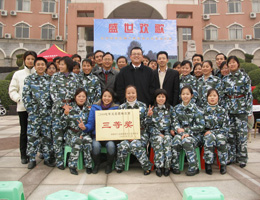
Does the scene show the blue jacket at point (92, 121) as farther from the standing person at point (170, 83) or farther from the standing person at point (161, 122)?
the standing person at point (170, 83)

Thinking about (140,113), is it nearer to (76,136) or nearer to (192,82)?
(76,136)

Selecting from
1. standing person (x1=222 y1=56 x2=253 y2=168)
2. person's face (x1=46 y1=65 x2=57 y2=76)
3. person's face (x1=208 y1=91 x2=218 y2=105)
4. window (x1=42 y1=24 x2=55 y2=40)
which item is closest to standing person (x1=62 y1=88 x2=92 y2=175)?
person's face (x1=46 y1=65 x2=57 y2=76)

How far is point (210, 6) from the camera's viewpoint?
23641mm

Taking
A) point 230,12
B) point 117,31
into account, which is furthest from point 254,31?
point 117,31

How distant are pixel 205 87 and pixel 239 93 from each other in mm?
538

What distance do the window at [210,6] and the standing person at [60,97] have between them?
23534 mm

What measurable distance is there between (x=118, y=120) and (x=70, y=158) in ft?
2.89

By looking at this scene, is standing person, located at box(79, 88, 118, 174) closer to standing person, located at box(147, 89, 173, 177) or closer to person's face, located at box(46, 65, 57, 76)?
standing person, located at box(147, 89, 173, 177)

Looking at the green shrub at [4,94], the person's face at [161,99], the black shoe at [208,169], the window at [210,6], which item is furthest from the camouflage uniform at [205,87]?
the window at [210,6]

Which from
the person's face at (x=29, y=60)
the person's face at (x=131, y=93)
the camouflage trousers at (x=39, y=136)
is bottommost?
the camouflage trousers at (x=39, y=136)

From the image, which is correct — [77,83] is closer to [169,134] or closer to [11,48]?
[169,134]

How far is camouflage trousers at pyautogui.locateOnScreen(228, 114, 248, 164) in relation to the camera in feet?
12.2

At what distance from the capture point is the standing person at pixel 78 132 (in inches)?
131

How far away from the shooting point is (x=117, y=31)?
13766mm
